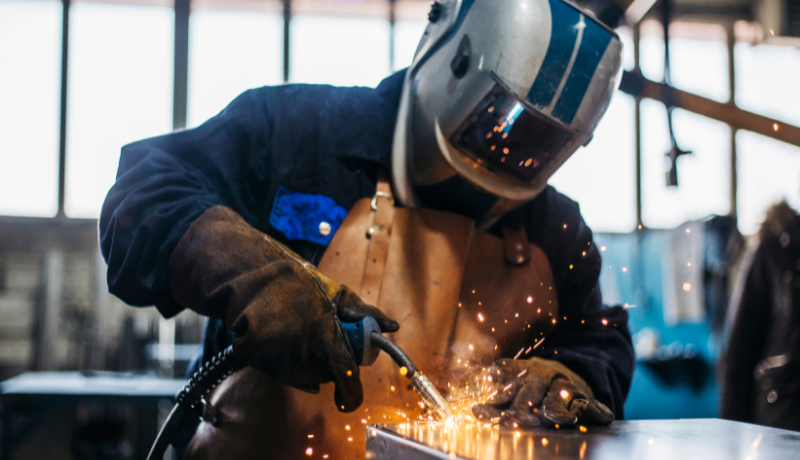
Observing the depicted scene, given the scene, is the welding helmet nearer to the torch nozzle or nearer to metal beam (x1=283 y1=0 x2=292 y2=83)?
metal beam (x1=283 y1=0 x2=292 y2=83)

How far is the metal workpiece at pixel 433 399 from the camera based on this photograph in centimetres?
59

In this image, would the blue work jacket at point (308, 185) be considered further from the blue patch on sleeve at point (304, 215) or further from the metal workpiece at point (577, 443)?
the metal workpiece at point (577, 443)

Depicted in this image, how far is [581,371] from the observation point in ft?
2.68

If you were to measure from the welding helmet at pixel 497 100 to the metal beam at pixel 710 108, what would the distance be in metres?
0.17

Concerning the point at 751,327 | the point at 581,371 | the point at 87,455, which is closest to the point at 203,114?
the point at 581,371

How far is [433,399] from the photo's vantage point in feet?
1.97

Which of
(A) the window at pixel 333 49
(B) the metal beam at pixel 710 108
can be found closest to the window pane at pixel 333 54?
(A) the window at pixel 333 49

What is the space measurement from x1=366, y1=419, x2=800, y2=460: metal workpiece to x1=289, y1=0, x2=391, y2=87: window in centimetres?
54

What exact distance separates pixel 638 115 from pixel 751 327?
117 centimetres

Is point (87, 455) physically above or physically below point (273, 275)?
below

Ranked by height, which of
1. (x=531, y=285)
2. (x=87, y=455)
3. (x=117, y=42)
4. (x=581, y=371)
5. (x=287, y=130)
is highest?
(x=117, y=42)

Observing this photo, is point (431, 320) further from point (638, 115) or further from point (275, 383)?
point (638, 115)

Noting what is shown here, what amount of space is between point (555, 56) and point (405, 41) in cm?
31

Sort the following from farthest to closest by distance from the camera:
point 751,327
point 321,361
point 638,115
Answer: point 751,327 < point 638,115 < point 321,361
